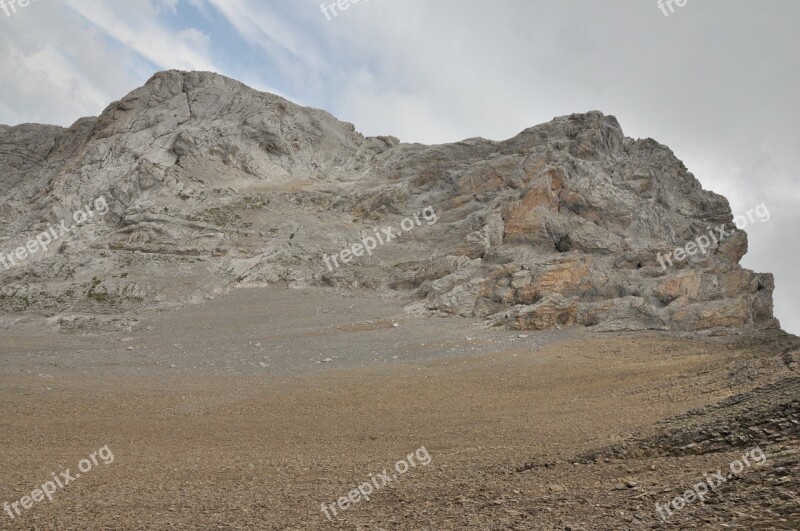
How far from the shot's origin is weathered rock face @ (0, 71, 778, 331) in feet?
122

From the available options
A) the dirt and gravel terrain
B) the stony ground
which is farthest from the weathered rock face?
the stony ground

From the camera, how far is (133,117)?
5784cm

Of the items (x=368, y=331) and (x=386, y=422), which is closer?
(x=386, y=422)

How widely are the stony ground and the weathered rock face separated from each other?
4.13 meters

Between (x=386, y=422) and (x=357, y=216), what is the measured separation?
36.3 m

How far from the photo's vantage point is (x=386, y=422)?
62.5 feet

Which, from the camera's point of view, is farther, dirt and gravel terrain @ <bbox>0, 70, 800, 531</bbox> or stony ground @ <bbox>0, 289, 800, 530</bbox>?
dirt and gravel terrain @ <bbox>0, 70, 800, 531</bbox>

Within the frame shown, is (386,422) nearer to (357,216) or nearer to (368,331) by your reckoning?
(368,331)

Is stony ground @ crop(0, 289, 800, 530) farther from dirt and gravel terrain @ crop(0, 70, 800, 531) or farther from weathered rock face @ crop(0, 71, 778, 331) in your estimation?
weathered rock face @ crop(0, 71, 778, 331)

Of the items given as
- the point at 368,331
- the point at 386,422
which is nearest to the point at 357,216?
the point at 368,331

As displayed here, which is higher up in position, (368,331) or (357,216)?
(357,216)

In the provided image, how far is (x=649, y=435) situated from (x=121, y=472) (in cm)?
1161

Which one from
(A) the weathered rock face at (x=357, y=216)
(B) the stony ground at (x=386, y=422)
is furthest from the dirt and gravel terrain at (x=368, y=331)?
(A) the weathered rock face at (x=357, y=216)

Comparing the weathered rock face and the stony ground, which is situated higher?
the weathered rock face
